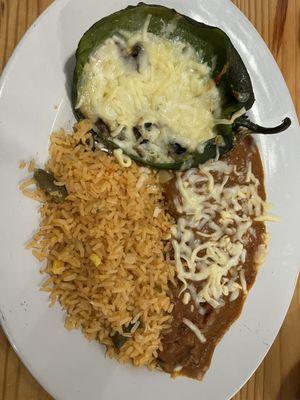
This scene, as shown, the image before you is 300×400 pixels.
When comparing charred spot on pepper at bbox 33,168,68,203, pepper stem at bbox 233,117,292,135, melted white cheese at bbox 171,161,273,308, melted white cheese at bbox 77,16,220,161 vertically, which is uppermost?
melted white cheese at bbox 77,16,220,161

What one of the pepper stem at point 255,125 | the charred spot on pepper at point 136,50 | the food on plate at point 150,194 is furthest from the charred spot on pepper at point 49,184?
the pepper stem at point 255,125

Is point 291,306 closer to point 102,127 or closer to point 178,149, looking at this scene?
point 178,149

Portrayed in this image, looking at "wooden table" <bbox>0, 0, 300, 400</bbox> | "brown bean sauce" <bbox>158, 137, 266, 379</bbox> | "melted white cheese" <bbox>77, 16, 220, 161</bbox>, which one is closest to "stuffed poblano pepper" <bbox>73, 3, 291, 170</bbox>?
"melted white cheese" <bbox>77, 16, 220, 161</bbox>

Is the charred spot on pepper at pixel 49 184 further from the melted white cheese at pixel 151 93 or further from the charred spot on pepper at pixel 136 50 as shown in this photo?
the charred spot on pepper at pixel 136 50

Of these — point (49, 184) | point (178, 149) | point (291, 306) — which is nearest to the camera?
point (49, 184)

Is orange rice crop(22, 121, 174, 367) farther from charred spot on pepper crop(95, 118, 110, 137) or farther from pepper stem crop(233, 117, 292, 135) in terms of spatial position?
pepper stem crop(233, 117, 292, 135)

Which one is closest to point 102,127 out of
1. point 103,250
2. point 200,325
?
point 103,250

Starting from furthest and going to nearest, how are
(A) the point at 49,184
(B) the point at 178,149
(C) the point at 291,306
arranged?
(C) the point at 291,306 < (B) the point at 178,149 < (A) the point at 49,184
